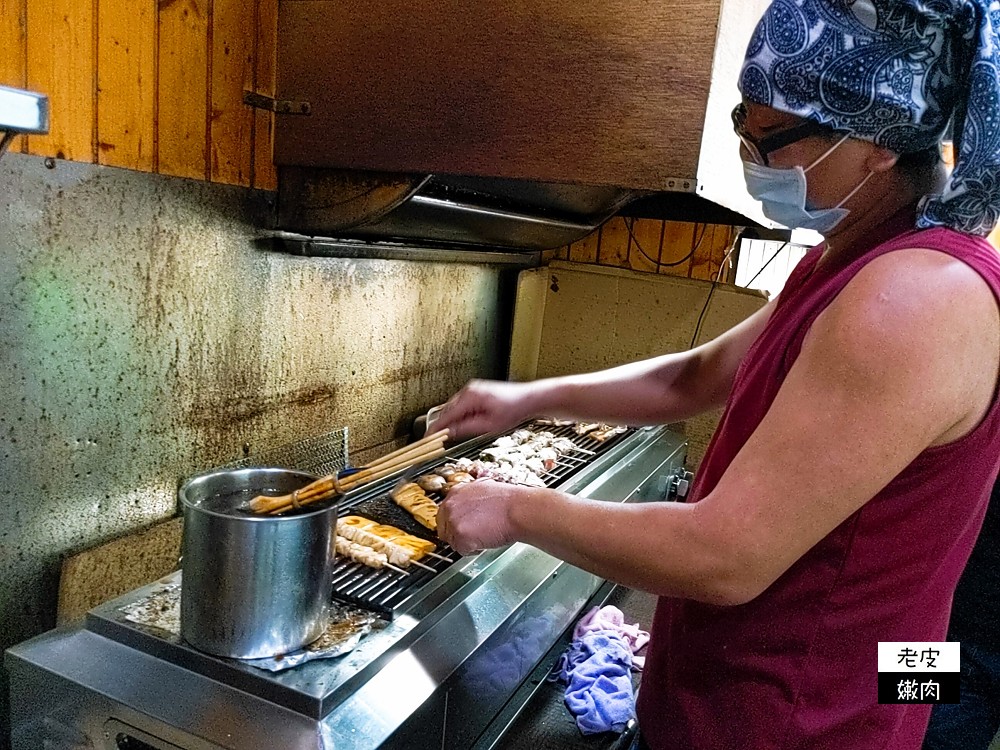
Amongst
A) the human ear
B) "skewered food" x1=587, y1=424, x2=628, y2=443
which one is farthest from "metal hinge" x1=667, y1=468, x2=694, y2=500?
the human ear

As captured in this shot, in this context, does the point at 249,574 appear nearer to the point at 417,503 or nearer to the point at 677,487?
the point at 417,503

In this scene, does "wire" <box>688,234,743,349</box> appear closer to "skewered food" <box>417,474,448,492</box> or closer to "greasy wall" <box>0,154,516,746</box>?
"greasy wall" <box>0,154,516,746</box>

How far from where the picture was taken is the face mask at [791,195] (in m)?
1.07

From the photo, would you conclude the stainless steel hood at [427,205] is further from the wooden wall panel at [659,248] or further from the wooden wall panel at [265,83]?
the wooden wall panel at [659,248]

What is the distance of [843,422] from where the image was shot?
0.85m

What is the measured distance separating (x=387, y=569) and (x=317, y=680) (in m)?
0.43

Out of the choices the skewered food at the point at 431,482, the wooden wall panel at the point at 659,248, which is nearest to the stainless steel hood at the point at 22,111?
the skewered food at the point at 431,482

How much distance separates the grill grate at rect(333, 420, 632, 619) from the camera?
1.44 meters

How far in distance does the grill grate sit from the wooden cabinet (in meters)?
0.94

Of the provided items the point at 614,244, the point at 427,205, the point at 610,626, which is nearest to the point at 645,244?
the point at 614,244

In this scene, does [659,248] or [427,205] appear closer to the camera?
[427,205]

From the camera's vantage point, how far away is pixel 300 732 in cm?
110

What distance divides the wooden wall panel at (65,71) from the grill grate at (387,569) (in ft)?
3.39

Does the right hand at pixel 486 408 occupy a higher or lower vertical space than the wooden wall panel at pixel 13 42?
lower
